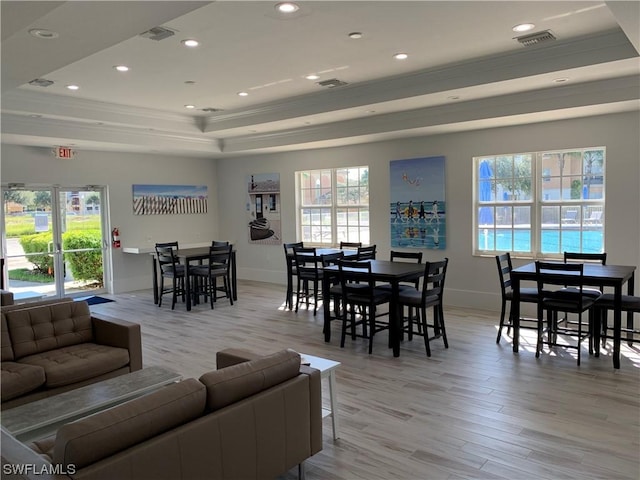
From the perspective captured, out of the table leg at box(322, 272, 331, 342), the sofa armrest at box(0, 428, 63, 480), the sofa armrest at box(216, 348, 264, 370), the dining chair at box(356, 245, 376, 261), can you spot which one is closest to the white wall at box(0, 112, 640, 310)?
the dining chair at box(356, 245, 376, 261)

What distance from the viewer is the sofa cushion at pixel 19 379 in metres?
3.28

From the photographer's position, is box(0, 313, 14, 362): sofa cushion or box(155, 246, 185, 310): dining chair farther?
box(155, 246, 185, 310): dining chair

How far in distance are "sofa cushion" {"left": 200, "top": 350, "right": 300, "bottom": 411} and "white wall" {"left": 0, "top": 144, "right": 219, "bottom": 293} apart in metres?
6.92

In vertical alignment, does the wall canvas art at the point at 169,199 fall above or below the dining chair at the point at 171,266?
above

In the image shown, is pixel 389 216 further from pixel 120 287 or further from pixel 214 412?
pixel 214 412

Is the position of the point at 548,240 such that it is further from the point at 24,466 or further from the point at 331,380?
the point at 24,466

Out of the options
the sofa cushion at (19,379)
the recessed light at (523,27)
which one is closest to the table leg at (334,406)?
the sofa cushion at (19,379)

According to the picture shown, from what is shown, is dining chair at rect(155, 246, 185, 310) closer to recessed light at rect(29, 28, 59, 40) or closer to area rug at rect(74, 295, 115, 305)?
area rug at rect(74, 295, 115, 305)

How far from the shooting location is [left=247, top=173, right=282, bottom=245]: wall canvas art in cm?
962

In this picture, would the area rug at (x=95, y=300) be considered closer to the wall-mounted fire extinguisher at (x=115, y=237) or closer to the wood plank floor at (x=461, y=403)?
the wall-mounted fire extinguisher at (x=115, y=237)

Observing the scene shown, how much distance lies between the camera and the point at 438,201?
7375 mm

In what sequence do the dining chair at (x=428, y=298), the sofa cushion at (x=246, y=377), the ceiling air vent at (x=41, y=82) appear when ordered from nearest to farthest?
the sofa cushion at (x=246, y=377), the dining chair at (x=428, y=298), the ceiling air vent at (x=41, y=82)

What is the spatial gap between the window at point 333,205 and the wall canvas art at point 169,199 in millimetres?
2249

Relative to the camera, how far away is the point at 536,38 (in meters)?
4.52
